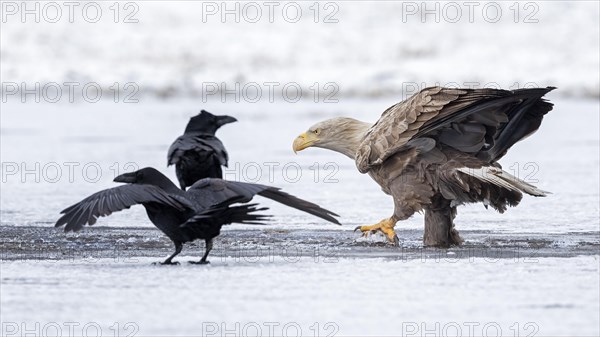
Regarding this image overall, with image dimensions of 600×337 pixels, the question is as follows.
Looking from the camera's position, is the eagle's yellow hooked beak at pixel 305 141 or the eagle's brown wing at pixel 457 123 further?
the eagle's yellow hooked beak at pixel 305 141

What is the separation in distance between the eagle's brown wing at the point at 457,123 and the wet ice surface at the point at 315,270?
77 cm

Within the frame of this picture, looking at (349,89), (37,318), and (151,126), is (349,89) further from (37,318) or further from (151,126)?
(37,318)

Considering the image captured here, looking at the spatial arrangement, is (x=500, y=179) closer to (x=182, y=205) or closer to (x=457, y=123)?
(x=457, y=123)

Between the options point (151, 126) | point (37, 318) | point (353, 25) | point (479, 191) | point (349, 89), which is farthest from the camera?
point (353, 25)

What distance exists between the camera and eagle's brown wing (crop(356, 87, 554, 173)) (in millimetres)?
Answer: 9430

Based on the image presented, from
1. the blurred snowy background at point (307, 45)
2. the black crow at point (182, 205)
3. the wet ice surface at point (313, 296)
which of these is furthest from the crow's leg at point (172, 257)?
the blurred snowy background at point (307, 45)

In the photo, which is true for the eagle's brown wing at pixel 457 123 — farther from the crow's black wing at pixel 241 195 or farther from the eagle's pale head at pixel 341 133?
the crow's black wing at pixel 241 195

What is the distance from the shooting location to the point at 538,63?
124 ft

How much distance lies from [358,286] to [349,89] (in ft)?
95.0

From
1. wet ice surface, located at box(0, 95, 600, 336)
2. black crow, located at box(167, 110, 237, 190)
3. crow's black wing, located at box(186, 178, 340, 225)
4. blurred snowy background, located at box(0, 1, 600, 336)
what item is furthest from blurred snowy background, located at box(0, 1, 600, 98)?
crow's black wing, located at box(186, 178, 340, 225)

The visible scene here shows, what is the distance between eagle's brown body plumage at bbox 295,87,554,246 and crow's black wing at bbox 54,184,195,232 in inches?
70.7

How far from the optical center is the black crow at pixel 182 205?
8398mm

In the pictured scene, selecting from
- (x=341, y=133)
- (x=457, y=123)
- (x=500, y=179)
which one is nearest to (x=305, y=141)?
(x=341, y=133)

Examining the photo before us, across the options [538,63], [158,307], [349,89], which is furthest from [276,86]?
[158,307]
